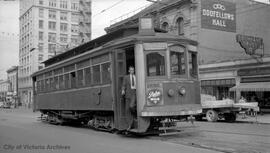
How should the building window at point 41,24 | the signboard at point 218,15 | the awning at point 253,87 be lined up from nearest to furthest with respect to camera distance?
the awning at point 253,87, the signboard at point 218,15, the building window at point 41,24

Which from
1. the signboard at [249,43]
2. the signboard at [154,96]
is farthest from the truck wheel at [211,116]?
the signboard at [249,43]

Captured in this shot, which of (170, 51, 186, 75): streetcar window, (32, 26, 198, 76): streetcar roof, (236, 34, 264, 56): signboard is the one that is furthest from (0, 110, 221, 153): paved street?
(236, 34, 264, 56): signboard

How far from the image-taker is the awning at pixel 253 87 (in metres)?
25.8

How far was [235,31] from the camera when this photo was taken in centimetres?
3644

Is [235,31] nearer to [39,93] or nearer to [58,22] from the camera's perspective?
[39,93]

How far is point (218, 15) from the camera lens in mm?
34656

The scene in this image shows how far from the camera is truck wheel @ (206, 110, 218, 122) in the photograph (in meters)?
20.5

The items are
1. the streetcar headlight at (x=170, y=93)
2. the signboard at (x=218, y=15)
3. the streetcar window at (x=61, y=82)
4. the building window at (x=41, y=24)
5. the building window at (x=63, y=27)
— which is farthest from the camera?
the building window at (x=63, y=27)

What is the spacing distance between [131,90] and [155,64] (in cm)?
112

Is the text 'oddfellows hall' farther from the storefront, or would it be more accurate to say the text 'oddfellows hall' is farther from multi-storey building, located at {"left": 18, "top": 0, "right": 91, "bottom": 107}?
multi-storey building, located at {"left": 18, "top": 0, "right": 91, "bottom": 107}

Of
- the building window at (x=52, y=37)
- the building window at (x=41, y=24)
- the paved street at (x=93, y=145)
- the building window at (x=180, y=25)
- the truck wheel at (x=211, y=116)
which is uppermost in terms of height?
the building window at (x=41, y=24)

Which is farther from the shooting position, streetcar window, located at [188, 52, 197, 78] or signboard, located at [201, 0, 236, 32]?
signboard, located at [201, 0, 236, 32]

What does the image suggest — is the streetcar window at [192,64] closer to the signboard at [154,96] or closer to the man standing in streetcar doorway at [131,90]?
the signboard at [154,96]

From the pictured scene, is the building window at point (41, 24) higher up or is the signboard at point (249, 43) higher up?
the building window at point (41, 24)
